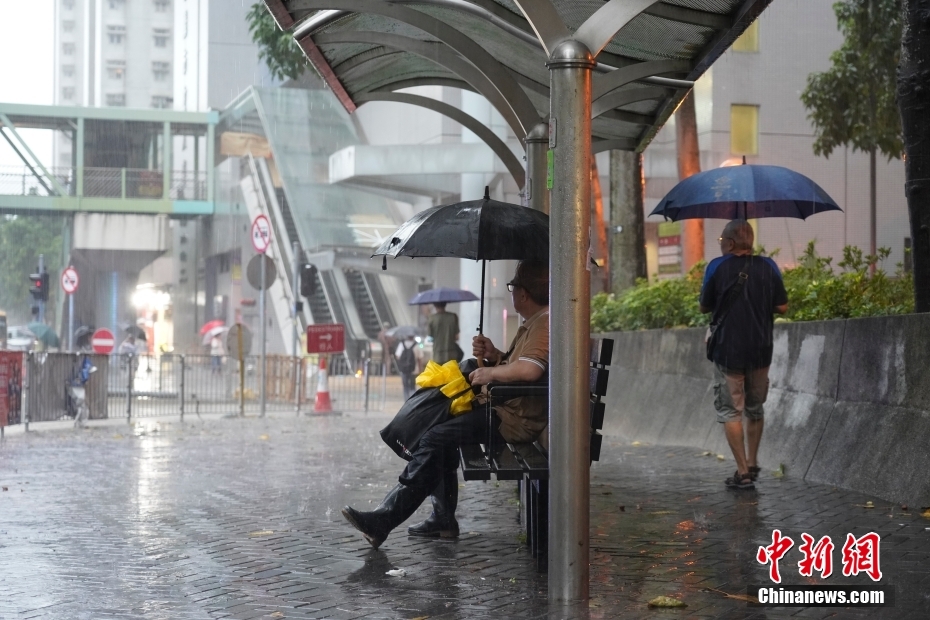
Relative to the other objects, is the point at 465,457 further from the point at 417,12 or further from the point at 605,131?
the point at 605,131

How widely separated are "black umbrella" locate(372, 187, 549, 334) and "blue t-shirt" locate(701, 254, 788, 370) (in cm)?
235

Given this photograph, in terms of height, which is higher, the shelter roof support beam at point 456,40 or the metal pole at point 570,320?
the shelter roof support beam at point 456,40

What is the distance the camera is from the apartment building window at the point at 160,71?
10442 centimetres

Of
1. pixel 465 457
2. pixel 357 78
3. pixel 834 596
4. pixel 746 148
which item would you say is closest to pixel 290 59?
pixel 357 78

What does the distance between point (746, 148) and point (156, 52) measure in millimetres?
77851

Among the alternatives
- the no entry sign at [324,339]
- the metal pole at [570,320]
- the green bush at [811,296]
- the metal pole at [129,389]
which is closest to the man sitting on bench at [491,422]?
the metal pole at [570,320]

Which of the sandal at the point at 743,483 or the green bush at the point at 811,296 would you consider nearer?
the sandal at the point at 743,483

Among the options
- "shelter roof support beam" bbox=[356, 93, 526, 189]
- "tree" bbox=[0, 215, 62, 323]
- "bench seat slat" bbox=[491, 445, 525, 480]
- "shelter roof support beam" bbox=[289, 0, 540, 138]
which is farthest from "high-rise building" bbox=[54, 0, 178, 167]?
"bench seat slat" bbox=[491, 445, 525, 480]

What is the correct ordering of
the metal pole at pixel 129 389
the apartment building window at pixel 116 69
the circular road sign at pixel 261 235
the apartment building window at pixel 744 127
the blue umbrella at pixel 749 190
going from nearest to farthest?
the blue umbrella at pixel 749 190, the metal pole at pixel 129 389, the circular road sign at pixel 261 235, the apartment building window at pixel 744 127, the apartment building window at pixel 116 69

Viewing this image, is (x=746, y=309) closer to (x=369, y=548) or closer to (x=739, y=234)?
(x=739, y=234)

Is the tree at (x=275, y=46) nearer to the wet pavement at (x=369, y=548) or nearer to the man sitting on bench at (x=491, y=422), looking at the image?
the wet pavement at (x=369, y=548)

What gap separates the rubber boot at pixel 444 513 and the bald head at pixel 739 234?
2911 millimetres

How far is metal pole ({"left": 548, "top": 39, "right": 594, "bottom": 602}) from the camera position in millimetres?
5164

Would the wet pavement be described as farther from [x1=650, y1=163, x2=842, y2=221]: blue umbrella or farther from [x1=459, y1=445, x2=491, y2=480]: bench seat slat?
[x1=650, y1=163, x2=842, y2=221]: blue umbrella
